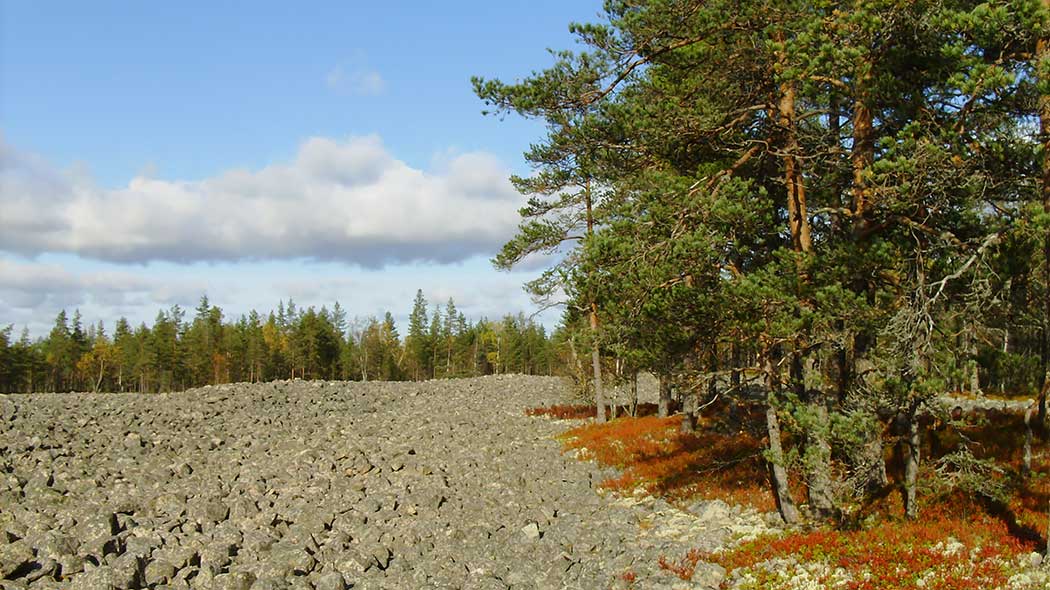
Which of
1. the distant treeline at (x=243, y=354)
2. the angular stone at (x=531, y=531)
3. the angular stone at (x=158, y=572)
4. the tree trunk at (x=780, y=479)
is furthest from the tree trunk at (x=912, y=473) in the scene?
the distant treeline at (x=243, y=354)

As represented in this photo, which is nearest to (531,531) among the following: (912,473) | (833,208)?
(912,473)

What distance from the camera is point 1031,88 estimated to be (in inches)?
345

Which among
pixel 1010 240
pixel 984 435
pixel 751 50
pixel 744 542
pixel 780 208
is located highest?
pixel 751 50

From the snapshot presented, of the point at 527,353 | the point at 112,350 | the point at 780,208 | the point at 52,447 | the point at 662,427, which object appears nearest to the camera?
the point at 780,208

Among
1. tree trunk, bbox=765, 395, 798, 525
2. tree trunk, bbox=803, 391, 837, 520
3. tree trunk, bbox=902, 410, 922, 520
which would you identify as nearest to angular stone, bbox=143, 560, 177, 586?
tree trunk, bbox=765, 395, 798, 525

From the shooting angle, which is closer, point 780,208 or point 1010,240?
point 1010,240

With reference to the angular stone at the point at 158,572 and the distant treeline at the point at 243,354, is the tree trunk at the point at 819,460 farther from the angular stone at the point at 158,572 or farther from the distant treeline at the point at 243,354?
the distant treeline at the point at 243,354

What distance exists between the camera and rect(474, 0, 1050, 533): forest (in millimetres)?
8883

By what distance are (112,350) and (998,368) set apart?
10217 cm

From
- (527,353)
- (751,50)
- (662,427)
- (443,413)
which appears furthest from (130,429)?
(527,353)

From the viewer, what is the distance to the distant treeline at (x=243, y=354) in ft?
266

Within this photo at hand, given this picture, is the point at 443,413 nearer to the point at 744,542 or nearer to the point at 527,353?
the point at 744,542

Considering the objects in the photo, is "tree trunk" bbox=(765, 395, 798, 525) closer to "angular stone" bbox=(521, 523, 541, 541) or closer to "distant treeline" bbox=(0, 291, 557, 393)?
"angular stone" bbox=(521, 523, 541, 541)

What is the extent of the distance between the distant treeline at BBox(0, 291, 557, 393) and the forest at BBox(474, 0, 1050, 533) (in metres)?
73.5
